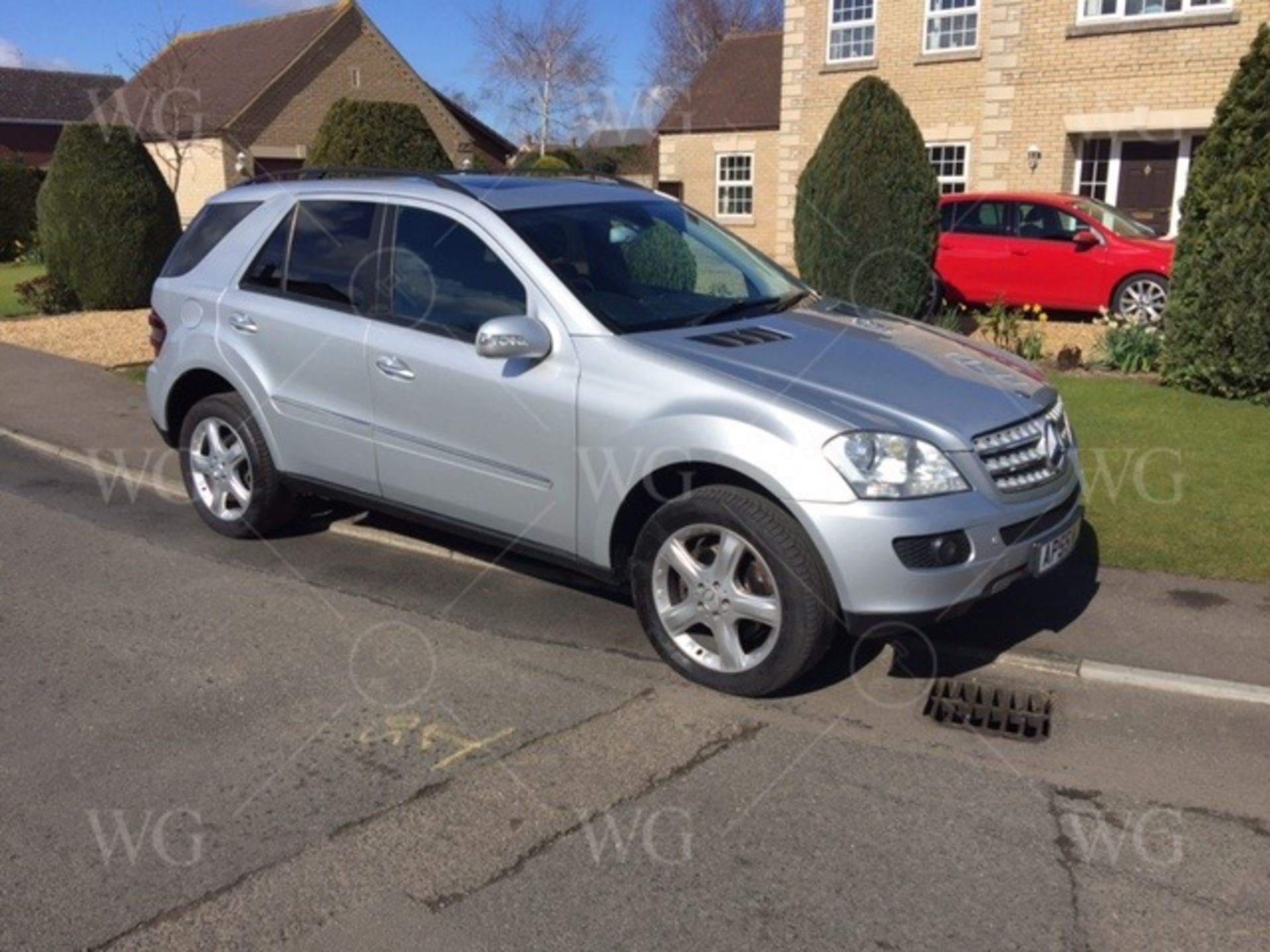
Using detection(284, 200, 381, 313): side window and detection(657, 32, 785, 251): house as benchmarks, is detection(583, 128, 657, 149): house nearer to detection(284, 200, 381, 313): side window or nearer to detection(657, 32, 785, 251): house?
detection(657, 32, 785, 251): house

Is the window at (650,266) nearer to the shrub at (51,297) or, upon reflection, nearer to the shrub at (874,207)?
the shrub at (874,207)

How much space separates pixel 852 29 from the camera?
76.1 ft

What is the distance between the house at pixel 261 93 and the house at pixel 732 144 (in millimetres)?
8005

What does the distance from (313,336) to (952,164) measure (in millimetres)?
18968

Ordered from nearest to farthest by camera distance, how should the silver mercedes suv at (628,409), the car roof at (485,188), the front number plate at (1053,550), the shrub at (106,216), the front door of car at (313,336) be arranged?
the silver mercedes suv at (628,409), the front number plate at (1053,550), the car roof at (485,188), the front door of car at (313,336), the shrub at (106,216)

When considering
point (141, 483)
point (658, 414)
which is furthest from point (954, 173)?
point (658, 414)

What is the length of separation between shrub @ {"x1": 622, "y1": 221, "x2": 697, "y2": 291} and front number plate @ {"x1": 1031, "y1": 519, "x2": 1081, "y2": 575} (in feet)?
6.32

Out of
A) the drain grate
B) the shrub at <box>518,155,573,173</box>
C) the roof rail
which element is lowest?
the drain grate

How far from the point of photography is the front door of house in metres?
20.0

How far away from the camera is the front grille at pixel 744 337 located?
4.80 metres

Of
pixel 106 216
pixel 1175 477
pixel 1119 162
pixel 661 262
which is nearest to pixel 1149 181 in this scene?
pixel 1119 162

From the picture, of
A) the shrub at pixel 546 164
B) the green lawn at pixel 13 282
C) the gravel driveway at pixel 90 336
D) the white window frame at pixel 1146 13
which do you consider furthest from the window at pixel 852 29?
the green lawn at pixel 13 282

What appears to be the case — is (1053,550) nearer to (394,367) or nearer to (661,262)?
(661,262)

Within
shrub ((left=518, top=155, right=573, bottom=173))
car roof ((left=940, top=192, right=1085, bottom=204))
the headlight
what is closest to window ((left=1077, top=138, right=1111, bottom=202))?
car roof ((left=940, top=192, right=1085, bottom=204))
